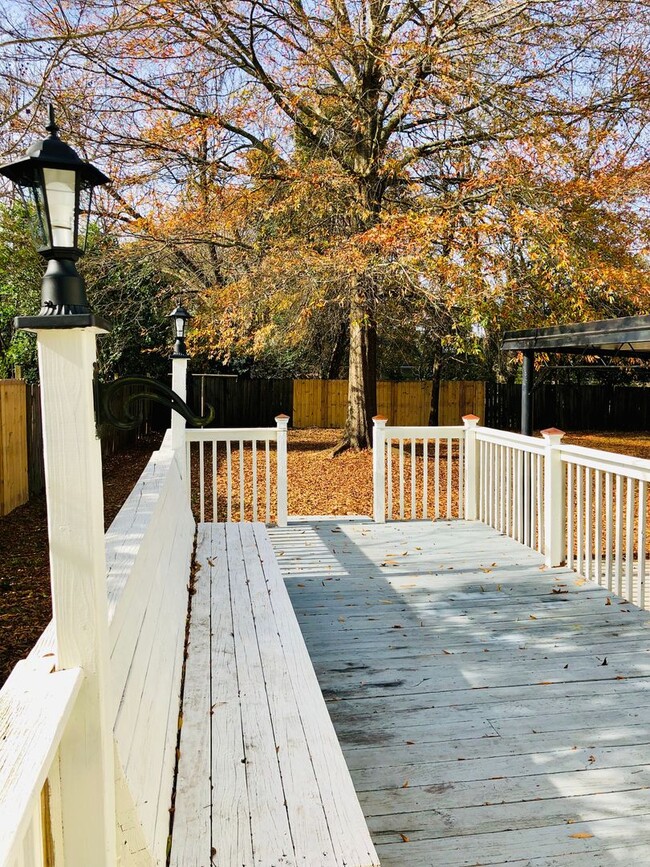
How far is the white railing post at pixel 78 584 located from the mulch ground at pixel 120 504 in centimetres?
278

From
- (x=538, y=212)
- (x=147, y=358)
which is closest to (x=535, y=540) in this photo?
(x=538, y=212)

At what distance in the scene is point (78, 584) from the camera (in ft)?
4.20

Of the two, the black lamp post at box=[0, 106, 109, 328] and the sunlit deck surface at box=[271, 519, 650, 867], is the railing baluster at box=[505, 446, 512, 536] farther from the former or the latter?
the black lamp post at box=[0, 106, 109, 328]

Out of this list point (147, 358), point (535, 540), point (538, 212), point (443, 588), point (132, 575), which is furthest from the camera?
point (147, 358)

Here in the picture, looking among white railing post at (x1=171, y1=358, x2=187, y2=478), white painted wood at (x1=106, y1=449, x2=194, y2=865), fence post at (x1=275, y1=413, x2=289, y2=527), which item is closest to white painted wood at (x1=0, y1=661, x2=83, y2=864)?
white painted wood at (x1=106, y1=449, x2=194, y2=865)

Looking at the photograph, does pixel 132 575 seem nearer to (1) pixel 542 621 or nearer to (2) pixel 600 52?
(1) pixel 542 621

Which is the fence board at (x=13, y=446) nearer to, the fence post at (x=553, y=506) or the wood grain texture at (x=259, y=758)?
the wood grain texture at (x=259, y=758)

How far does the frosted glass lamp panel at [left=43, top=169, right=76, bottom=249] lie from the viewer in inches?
51.3

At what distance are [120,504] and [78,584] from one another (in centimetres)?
730

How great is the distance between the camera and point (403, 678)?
335cm

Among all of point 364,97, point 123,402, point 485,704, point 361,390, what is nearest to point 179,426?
point 485,704

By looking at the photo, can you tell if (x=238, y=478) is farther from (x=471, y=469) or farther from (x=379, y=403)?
(x=379, y=403)

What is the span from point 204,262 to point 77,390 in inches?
476

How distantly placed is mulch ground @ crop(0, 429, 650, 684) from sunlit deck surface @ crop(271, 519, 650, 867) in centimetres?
178
